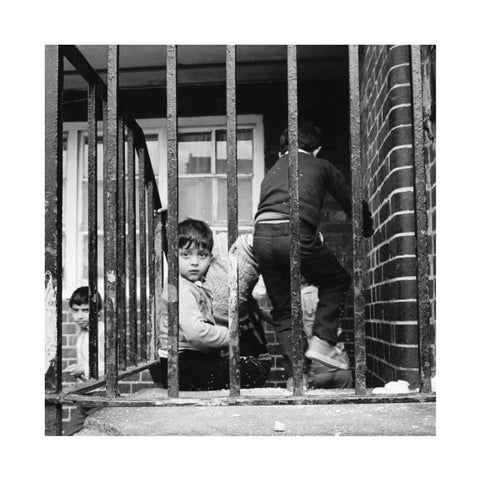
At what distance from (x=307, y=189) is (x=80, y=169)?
301 centimetres

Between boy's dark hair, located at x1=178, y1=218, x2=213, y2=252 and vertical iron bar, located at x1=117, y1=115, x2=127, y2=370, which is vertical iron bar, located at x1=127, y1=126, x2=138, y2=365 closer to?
vertical iron bar, located at x1=117, y1=115, x2=127, y2=370

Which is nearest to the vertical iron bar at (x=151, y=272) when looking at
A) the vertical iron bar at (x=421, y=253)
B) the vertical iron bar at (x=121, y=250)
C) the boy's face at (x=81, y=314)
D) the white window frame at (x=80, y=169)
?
the vertical iron bar at (x=121, y=250)

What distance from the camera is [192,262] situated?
3.11 m

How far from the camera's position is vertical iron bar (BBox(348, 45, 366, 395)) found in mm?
1568

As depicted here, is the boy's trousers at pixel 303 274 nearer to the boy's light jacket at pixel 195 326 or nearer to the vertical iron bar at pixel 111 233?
the boy's light jacket at pixel 195 326

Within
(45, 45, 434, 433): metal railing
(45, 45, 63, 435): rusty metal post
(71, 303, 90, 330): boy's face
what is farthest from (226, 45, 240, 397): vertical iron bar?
(71, 303, 90, 330): boy's face

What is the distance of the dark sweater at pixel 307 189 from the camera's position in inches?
113

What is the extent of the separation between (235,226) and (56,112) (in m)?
0.55

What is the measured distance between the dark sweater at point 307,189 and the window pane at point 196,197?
213 cm

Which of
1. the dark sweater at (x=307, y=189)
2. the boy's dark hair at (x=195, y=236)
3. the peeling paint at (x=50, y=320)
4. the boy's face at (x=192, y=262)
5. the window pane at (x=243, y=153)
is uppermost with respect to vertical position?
the window pane at (x=243, y=153)

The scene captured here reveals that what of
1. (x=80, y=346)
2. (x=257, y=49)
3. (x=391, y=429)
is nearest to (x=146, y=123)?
(x=257, y=49)

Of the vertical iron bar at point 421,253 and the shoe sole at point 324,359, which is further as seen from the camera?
the shoe sole at point 324,359

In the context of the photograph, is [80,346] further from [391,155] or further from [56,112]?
[56,112]

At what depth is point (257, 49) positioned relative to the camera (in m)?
4.55
